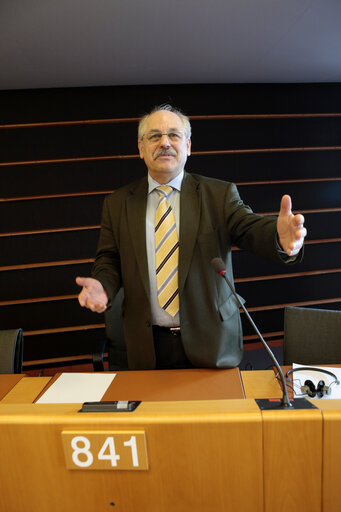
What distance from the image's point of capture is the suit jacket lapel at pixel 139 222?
4.72 feet

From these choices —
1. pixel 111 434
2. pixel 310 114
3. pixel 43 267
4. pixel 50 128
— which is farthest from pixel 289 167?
Answer: pixel 111 434

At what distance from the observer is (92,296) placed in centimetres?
121

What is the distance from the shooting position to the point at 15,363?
1782 millimetres

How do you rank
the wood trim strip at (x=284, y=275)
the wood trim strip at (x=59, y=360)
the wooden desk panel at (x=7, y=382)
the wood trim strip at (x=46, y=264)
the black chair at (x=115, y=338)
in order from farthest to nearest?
the wood trim strip at (x=284, y=275) → the wood trim strip at (x=59, y=360) → the wood trim strip at (x=46, y=264) → the black chair at (x=115, y=338) → the wooden desk panel at (x=7, y=382)

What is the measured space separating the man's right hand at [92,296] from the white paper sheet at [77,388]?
0.32 meters

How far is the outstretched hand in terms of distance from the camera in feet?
3.49

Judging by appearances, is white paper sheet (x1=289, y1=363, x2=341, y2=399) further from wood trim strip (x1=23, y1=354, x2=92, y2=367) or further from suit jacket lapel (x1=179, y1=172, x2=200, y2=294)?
wood trim strip (x1=23, y1=354, x2=92, y2=367)

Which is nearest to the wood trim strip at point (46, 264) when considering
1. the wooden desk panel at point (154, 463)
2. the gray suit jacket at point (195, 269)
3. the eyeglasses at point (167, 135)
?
the gray suit jacket at point (195, 269)

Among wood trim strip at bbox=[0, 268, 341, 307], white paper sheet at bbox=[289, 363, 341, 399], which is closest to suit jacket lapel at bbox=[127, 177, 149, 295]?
white paper sheet at bbox=[289, 363, 341, 399]

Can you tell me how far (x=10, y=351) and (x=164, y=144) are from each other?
125 centimetres

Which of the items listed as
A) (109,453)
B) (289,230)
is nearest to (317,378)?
(289,230)

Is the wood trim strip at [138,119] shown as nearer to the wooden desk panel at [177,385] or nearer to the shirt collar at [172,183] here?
the shirt collar at [172,183]

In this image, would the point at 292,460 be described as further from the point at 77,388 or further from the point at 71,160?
the point at 71,160

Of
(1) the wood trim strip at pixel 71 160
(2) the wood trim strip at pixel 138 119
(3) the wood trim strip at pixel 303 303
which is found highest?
(2) the wood trim strip at pixel 138 119
